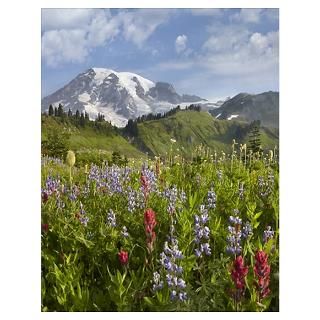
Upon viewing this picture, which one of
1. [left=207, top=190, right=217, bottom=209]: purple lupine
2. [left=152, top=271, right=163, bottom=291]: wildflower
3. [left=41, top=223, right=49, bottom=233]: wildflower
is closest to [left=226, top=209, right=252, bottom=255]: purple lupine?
[left=207, top=190, right=217, bottom=209]: purple lupine

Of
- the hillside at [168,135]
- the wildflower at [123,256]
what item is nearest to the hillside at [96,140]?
the hillside at [168,135]

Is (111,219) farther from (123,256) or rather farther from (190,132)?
(190,132)

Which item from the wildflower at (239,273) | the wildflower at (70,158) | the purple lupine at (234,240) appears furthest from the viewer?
the wildflower at (70,158)

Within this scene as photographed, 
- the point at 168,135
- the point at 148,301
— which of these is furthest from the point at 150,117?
the point at 148,301

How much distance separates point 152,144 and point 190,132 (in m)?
0.19

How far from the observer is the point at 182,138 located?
9.39ft

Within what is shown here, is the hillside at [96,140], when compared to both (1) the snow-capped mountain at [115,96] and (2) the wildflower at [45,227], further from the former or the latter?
→ (2) the wildflower at [45,227]

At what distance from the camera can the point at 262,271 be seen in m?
2.44

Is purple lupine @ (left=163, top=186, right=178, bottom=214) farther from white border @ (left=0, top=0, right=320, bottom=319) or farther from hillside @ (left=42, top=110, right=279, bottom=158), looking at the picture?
white border @ (left=0, top=0, right=320, bottom=319)

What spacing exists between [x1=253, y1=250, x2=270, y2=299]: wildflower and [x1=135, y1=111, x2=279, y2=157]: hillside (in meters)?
0.64

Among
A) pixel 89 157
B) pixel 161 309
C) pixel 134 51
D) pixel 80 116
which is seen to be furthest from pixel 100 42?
pixel 161 309

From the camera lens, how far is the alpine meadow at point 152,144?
8.87 feet
